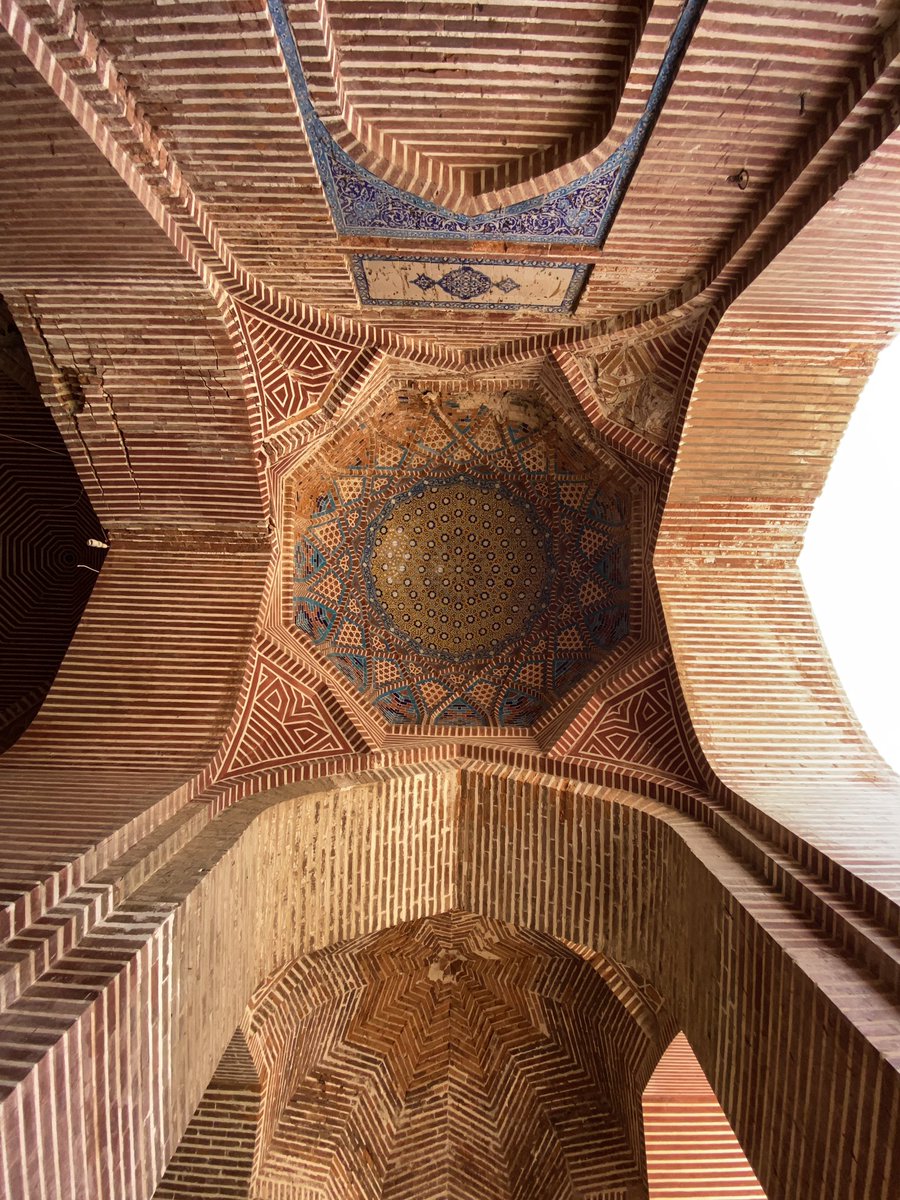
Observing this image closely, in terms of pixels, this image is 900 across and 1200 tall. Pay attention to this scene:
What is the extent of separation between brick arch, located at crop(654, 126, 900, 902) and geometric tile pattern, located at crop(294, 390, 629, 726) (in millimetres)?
746

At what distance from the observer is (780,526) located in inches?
198

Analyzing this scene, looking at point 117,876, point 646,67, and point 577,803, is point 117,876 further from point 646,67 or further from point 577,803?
point 646,67

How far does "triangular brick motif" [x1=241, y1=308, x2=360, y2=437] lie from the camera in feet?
14.9

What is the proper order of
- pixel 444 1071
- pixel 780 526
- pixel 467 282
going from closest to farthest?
pixel 467 282, pixel 780 526, pixel 444 1071

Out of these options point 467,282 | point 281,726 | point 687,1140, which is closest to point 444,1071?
point 687,1140

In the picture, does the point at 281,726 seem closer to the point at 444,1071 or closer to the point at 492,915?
the point at 492,915

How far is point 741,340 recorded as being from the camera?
434 centimetres

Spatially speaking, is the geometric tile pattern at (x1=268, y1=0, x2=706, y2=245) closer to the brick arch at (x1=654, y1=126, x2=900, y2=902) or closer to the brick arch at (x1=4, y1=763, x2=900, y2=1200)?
the brick arch at (x1=654, y1=126, x2=900, y2=902)

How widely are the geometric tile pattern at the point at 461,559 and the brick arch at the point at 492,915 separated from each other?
0.96 metres

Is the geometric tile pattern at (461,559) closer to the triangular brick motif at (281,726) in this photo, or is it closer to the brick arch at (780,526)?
the triangular brick motif at (281,726)

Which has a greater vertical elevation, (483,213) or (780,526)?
(483,213)

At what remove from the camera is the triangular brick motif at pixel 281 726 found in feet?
15.6

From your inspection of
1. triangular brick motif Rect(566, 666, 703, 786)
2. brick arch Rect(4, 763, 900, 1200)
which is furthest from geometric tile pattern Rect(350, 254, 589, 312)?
brick arch Rect(4, 763, 900, 1200)

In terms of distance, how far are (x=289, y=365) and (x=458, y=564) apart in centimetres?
203
